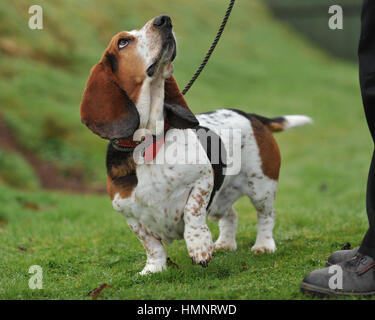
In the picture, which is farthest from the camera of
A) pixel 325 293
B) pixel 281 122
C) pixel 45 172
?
pixel 45 172

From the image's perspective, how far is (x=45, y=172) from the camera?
11.9 meters

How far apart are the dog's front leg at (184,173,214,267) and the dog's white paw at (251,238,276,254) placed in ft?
3.75

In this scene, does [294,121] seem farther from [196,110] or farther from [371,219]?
[196,110]

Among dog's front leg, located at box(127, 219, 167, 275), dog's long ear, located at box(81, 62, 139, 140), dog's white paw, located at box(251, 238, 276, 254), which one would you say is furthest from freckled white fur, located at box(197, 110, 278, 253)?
dog's long ear, located at box(81, 62, 139, 140)

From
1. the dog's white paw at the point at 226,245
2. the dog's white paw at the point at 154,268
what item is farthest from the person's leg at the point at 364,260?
the dog's white paw at the point at 226,245

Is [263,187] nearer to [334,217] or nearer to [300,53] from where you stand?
[334,217]

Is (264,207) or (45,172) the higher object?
(264,207)

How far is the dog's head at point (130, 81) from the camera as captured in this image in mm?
3623

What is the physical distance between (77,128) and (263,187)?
966cm

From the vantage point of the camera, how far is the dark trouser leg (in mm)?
3324

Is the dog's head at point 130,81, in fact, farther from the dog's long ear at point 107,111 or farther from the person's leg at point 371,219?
the person's leg at point 371,219

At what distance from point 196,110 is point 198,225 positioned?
12830 millimetres
